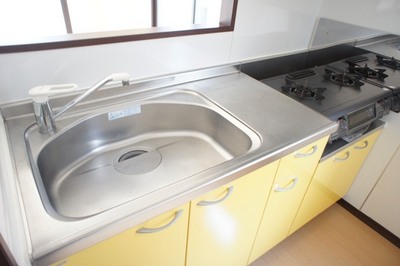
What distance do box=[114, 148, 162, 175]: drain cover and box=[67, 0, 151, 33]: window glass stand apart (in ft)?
6.88

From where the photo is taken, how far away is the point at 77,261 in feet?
2.11

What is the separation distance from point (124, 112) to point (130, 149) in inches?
6.7

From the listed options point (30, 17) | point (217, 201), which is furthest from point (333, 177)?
point (30, 17)

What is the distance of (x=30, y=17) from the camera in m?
2.66

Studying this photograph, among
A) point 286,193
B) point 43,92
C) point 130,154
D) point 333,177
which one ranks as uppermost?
point 43,92

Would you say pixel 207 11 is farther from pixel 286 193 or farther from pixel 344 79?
pixel 286 193

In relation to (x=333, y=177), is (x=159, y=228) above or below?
above

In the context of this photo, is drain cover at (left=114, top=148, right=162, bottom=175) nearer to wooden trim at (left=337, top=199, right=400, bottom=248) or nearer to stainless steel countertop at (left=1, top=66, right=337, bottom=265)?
stainless steel countertop at (left=1, top=66, right=337, bottom=265)

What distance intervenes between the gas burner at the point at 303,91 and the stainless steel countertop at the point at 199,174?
118 millimetres

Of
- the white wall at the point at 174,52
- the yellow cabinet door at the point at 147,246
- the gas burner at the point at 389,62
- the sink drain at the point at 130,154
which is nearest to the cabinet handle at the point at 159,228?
the yellow cabinet door at the point at 147,246

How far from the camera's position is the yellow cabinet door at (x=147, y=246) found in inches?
26.4

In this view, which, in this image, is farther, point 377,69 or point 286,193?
point 377,69

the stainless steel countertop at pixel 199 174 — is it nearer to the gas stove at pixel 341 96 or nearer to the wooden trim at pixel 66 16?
the gas stove at pixel 341 96

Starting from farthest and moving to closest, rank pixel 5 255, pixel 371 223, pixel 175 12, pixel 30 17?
pixel 30 17 → pixel 175 12 → pixel 371 223 → pixel 5 255
